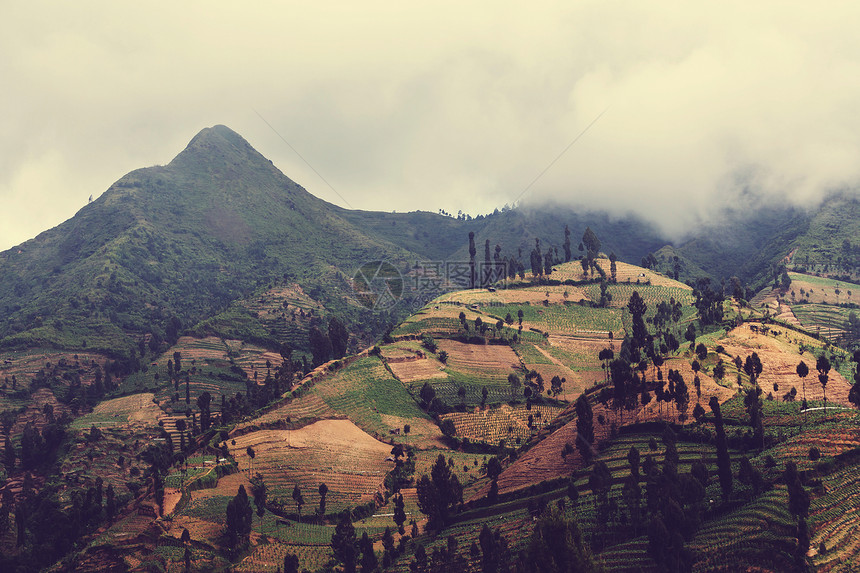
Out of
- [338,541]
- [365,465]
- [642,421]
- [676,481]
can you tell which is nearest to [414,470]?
[365,465]

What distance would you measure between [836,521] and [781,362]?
2820 inches

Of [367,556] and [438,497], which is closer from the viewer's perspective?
[367,556]

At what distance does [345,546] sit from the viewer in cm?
10938

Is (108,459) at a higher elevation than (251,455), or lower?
lower

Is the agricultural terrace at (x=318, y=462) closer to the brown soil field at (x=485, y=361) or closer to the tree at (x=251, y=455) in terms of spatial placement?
the tree at (x=251, y=455)

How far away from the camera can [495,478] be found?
422 feet

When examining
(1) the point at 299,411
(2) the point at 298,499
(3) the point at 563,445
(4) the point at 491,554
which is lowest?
(4) the point at 491,554

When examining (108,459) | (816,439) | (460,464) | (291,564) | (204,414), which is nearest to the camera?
(291,564)

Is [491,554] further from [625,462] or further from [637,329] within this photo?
[637,329]

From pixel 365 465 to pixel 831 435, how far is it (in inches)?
3121

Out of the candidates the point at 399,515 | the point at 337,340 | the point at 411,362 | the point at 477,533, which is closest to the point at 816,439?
the point at 477,533

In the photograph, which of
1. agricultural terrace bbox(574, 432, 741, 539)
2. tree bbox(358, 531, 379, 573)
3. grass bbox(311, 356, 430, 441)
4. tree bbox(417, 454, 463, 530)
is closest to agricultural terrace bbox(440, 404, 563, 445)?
grass bbox(311, 356, 430, 441)

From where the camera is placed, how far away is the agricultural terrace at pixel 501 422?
157625 millimetres

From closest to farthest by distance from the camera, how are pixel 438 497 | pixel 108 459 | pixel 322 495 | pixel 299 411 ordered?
pixel 438 497 → pixel 322 495 → pixel 299 411 → pixel 108 459
